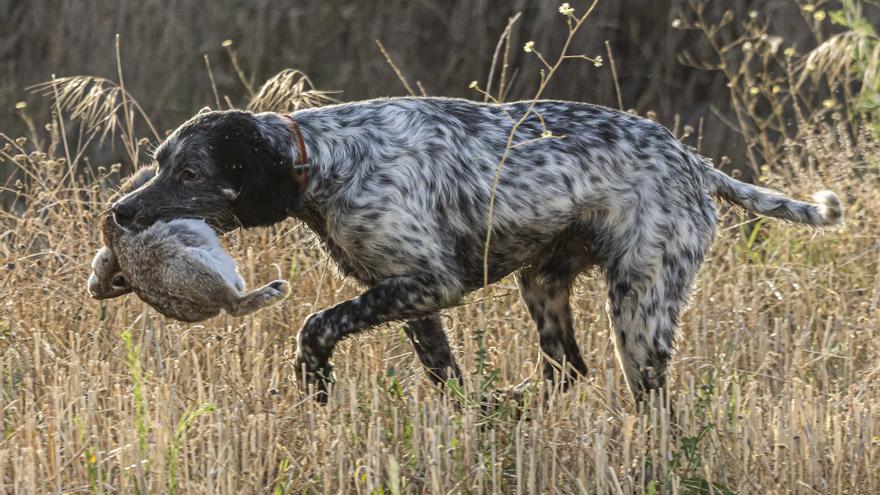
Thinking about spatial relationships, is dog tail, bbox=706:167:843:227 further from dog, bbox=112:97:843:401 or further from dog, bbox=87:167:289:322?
dog, bbox=87:167:289:322

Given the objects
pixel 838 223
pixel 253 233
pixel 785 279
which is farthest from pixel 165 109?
pixel 838 223

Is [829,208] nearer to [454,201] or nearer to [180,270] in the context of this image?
[454,201]

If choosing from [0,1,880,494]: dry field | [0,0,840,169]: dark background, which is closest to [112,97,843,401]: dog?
[0,1,880,494]: dry field

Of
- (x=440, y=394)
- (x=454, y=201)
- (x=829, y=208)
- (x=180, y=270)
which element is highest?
(x=180, y=270)

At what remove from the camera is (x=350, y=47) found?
10.6 meters

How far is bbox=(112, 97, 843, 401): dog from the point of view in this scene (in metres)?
4.91

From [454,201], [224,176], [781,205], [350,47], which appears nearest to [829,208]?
[781,205]

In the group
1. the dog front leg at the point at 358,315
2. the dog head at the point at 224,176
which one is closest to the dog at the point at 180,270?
the dog head at the point at 224,176

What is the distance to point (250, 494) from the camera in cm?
430

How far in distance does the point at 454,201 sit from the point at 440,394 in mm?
682

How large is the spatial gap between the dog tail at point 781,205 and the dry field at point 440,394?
487mm

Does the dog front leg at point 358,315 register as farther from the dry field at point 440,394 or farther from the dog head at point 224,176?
the dog head at point 224,176

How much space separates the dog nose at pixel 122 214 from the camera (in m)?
4.68

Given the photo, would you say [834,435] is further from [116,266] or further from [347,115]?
[116,266]
